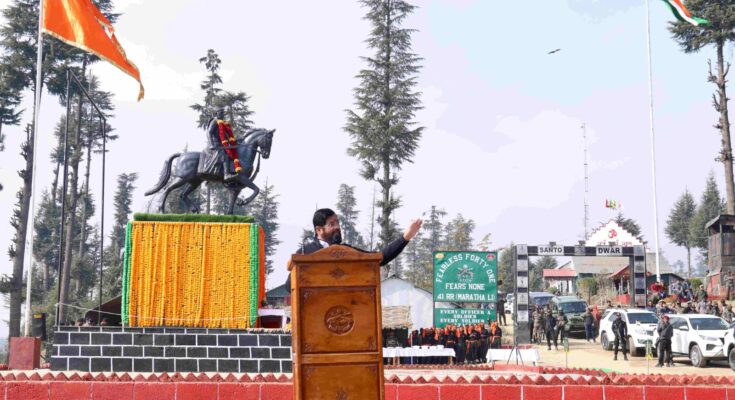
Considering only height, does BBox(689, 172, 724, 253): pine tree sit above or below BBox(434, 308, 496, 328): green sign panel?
above

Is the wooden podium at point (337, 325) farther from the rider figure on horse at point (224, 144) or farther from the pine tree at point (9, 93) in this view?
the pine tree at point (9, 93)

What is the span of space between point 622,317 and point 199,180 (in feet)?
51.9

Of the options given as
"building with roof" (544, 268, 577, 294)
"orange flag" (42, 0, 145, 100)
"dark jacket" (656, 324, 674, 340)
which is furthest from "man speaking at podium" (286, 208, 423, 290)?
"building with roof" (544, 268, 577, 294)

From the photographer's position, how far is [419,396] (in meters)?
8.75

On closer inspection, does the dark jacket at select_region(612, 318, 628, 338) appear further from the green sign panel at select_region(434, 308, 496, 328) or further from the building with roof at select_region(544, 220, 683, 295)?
the building with roof at select_region(544, 220, 683, 295)

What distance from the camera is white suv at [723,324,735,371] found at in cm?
1930

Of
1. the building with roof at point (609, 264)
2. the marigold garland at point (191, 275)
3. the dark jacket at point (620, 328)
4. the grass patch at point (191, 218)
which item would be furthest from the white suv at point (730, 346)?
the building with roof at point (609, 264)

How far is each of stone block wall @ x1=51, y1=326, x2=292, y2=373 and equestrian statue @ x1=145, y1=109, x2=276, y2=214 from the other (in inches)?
114

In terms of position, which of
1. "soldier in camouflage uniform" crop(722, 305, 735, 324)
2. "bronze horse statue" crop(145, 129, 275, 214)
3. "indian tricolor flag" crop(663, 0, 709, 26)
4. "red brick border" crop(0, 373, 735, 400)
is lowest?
"red brick border" crop(0, 373, 735, 400)


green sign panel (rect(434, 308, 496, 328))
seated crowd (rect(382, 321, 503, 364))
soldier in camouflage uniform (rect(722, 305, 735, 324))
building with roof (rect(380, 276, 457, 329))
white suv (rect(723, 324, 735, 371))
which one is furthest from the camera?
building with roof (rect(380, 276, 457, 329))

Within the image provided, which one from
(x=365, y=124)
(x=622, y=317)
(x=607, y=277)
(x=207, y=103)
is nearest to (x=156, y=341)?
(x=622, y=317)

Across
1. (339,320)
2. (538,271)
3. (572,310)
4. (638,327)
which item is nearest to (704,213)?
(538,271)

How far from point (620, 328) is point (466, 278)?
5.63 m

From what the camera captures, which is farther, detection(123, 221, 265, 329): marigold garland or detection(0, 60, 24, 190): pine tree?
detection(0, 60, 24, 190): pine tree
